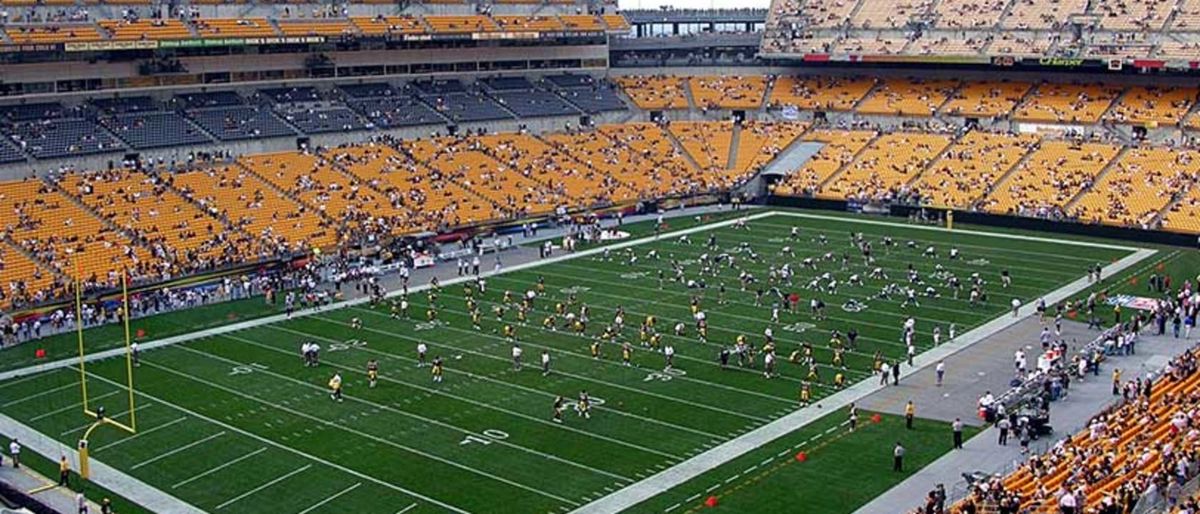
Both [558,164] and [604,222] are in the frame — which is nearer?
[604,222]

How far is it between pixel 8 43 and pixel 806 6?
41.7 m

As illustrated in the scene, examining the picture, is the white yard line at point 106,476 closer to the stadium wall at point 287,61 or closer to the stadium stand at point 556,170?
the stadium wall at point 287,61

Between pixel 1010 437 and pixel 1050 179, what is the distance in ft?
104

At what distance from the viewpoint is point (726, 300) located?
132ft

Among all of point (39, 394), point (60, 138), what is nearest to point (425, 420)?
point (39, 394)

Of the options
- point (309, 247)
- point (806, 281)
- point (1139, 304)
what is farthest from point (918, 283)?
point (309, 247)

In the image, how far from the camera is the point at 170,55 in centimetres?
5591

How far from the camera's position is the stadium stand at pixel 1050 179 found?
178 ft

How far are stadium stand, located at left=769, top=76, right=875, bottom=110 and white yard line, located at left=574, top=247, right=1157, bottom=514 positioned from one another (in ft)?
103

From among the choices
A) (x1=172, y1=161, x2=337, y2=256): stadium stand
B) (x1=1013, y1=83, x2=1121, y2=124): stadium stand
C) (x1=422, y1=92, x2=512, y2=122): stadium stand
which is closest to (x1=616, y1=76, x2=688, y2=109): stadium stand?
(x1=422, y1=92, x2=512, y2=122): stadium stand

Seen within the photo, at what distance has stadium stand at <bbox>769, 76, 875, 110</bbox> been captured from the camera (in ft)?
225

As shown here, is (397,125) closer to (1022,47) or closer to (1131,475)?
(1022,47)

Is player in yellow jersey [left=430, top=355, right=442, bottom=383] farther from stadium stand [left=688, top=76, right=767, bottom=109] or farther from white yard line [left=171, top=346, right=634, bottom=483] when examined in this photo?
stadium stand [left=688, top=76, right=767, bottom=109]

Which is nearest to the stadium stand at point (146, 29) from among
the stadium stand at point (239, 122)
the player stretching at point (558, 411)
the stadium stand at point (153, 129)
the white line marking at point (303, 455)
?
the stadium stand at point (153, 129)
